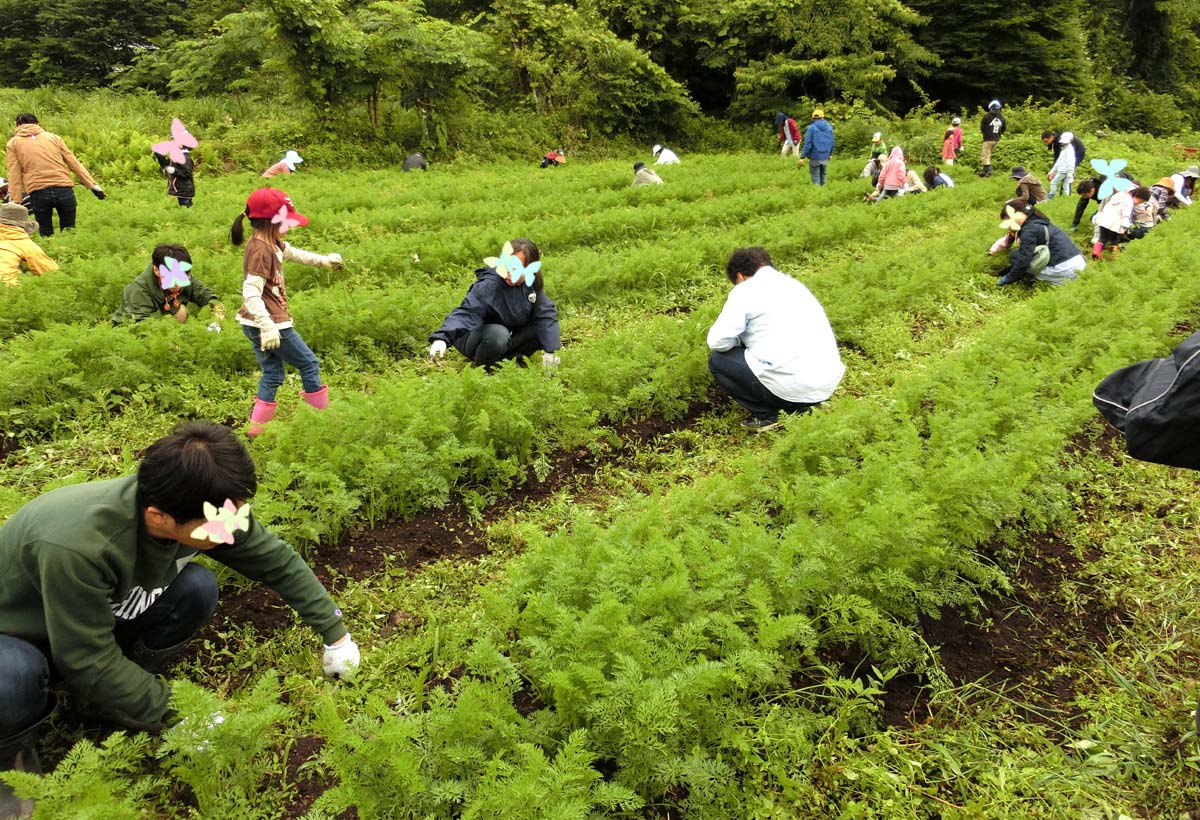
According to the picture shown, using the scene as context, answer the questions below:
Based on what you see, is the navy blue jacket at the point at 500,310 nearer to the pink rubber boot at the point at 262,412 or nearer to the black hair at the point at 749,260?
the pink rubber boot at the point at 262,412

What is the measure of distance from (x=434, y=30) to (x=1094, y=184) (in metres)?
17.8

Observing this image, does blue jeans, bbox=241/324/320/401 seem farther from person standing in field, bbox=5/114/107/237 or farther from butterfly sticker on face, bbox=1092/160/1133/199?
butterfly sticker on face, bbox=1092/160/1133/199

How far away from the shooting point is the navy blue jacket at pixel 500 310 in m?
6.04

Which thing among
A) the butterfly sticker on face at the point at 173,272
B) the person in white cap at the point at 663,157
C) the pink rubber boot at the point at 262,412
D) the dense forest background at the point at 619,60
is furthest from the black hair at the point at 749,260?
the dense forest background at the point at 619,60

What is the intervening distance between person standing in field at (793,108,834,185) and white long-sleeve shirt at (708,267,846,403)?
12923mm

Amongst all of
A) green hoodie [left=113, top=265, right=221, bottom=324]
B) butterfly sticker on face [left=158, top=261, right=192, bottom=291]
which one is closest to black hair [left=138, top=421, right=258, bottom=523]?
butterfly sticker on face [left=158, top=261, right=192, bottom=291]

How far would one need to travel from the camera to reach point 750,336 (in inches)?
222

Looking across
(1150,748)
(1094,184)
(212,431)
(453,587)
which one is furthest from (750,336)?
(1094,184)

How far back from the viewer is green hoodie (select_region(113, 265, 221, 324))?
674 cm

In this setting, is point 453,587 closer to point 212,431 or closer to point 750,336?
point 212,431

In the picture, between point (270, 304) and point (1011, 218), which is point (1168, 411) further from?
point (1011, 218)

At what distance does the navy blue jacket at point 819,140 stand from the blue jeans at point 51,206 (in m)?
15.0

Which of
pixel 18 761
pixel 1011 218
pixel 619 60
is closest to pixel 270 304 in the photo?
pixel 18 761

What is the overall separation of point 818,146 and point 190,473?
17228mm
